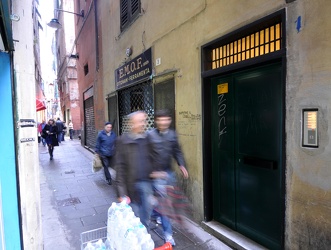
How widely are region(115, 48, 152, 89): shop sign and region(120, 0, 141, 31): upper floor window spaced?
3.70 ft

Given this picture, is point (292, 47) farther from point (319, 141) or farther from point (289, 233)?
point (289, 233)

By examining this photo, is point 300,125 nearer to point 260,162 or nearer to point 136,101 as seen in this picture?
point 260,162

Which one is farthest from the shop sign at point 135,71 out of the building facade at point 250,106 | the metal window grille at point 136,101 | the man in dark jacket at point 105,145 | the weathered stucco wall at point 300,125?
the weathered stucco wall at point 300,125

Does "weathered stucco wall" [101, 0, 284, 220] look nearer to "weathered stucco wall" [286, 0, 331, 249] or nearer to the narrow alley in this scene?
"weathered stucco wall" [286, 0, 331, 249]

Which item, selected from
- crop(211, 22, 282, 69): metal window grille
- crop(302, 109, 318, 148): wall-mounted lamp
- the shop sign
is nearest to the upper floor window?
the shop sign

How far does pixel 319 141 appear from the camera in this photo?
7.88ft

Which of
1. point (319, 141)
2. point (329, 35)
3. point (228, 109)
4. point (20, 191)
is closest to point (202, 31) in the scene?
point (228, 109)

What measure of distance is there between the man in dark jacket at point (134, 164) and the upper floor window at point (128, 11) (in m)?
4.61

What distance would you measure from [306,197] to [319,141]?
59 cm

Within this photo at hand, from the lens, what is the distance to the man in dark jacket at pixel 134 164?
2.97 metres

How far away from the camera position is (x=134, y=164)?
2969 millimetres

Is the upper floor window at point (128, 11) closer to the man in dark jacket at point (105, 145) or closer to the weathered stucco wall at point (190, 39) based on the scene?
the weathered stucco wall at point (190, 39)

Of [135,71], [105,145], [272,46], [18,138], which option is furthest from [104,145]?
[272,46]

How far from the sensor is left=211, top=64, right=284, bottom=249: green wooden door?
3.03m
